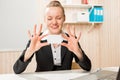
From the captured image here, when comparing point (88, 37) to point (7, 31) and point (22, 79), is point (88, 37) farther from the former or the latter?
point (22, 79)

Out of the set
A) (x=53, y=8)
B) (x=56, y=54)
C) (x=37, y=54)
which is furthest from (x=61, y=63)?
(x=53, y=8)

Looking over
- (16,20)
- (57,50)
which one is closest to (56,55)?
(57,50)

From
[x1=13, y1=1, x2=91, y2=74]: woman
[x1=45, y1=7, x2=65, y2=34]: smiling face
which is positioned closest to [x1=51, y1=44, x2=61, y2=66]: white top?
[x1=13, y1=1, x2=91, y2=74]: woman

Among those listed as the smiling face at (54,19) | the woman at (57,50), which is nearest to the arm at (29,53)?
the woman at (57,50)

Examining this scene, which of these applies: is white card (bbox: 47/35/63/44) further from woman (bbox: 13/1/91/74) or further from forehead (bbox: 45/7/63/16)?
forehead (bbox: 45/7/63/16)

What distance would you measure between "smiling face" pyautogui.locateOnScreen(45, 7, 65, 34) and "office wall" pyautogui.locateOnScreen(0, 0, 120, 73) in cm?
142

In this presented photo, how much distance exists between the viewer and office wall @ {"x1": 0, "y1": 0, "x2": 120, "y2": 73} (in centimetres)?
314

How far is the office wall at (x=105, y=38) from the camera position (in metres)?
3.14

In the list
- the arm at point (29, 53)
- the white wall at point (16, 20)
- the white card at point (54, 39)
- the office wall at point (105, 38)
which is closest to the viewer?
the arm at point (29, 53)

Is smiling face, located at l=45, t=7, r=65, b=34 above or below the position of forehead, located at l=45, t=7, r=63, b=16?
below

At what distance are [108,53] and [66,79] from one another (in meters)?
2.17

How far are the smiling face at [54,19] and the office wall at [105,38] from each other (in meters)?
1.42

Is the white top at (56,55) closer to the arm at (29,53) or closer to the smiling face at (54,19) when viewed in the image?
the smiling face at (54,19)

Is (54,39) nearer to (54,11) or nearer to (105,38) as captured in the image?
(54,11)
